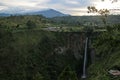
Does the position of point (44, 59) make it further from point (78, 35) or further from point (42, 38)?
point (78, 35)

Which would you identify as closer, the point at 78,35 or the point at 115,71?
the point at 115,71

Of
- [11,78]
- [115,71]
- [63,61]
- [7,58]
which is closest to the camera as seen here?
[115,71]

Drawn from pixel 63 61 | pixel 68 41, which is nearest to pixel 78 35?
pixel 68 41

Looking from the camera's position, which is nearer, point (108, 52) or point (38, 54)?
point (108, 52)

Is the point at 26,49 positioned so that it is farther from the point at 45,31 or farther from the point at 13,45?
the point at 45,31

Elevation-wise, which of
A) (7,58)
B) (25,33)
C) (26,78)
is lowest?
(26,78)

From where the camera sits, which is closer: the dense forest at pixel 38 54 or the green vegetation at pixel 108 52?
the green vegetation at pixel 108 52

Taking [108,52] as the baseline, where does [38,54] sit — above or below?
below

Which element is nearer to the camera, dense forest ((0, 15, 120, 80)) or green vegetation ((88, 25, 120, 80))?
green vegetation ((88, 25, 120, 80))

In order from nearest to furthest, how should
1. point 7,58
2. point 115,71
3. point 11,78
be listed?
point 115,71, point 11,78, point 7,58

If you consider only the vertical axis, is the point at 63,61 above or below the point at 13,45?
below
